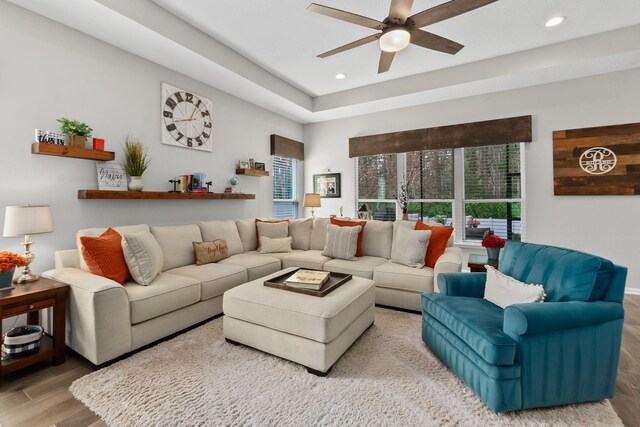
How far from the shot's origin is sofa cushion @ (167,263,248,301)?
2.79 metres

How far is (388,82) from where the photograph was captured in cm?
457

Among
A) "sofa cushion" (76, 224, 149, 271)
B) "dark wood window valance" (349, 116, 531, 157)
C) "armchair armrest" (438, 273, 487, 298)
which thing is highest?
"dark wood window valance" (349, 116, 531, 157)

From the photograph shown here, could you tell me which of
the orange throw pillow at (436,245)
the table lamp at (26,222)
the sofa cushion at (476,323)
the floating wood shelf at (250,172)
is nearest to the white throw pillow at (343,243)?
the orange throw pillow at (436,245)

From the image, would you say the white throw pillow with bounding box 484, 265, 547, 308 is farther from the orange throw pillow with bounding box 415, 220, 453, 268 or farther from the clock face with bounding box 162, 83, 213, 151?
the clock face with bounding box 162, 83, 213, 151

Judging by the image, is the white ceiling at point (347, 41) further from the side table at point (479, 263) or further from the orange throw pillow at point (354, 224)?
the side table at point (479, 263)

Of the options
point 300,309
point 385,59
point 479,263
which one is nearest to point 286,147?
point 385,59

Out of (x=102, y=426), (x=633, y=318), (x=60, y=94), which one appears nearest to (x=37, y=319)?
(x=102, y=426)

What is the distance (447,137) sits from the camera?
4.67 meters

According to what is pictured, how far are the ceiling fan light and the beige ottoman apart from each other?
6.69 feet

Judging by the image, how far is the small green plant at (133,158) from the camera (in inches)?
123

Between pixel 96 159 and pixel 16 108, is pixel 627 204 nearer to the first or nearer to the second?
pixel 96 159

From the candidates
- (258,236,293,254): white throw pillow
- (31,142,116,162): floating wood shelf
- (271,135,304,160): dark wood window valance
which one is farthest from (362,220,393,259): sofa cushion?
(31,142,116,162): floating wood shelf

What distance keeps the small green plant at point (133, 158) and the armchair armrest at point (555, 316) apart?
3498 mm

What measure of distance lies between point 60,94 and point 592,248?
619 centimetres
